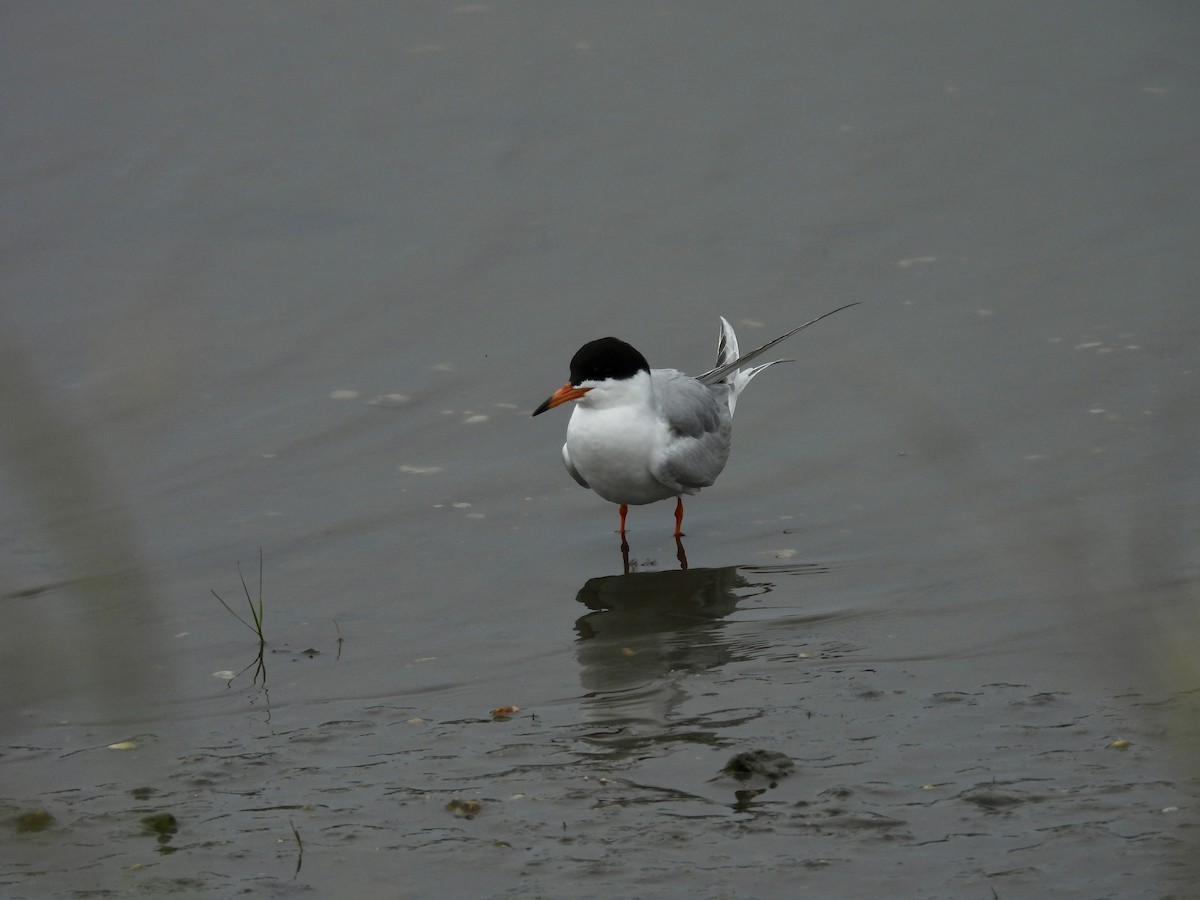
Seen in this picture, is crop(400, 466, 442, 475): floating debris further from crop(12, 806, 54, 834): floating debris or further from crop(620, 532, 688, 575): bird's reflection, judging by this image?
crop(12, 806, 54, 834): floating debris

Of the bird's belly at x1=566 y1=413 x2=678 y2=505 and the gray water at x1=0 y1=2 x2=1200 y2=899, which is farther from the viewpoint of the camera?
the bird's belly at x1=566 y1=413 x2=678 y2=505

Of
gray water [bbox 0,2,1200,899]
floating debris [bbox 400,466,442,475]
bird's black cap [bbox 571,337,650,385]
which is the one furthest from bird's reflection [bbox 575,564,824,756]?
floating debris [bbox 400,466,442,475]

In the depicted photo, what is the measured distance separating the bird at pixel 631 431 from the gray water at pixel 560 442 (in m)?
0.34

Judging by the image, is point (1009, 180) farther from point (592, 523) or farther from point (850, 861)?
point (850, 861)

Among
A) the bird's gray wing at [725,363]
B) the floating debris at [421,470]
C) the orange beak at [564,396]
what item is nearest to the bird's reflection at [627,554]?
the orange beak at [564,396]

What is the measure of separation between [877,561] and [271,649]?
259 centimetres

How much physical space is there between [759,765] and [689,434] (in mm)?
3099

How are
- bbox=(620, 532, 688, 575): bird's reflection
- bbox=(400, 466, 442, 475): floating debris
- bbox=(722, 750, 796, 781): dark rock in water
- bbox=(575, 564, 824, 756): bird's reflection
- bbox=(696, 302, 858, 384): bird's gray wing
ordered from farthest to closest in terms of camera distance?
bbox=(400, 466, 442, 475): floating debris
bbox=(696, 302, 858, 384): bird's gray wing
bbox=(620, 532, 688, 575): bird's reflection
bbox=(575, 564, 824, 756): bird's reflection
bbox=(722, 750, 796, 781): dark rock in water

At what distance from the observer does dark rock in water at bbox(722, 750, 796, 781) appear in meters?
3.92

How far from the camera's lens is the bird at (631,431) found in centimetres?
666

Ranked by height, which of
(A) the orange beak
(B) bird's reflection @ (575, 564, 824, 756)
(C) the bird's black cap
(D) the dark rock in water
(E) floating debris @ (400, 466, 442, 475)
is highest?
(C) the bird's black cap

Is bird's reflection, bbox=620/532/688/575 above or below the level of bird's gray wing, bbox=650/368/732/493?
below

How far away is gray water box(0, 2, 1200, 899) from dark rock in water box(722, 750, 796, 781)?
0.23 feet

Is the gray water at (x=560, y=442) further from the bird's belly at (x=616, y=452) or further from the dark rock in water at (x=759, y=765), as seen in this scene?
the bird's belly at (x=616, y=452)
